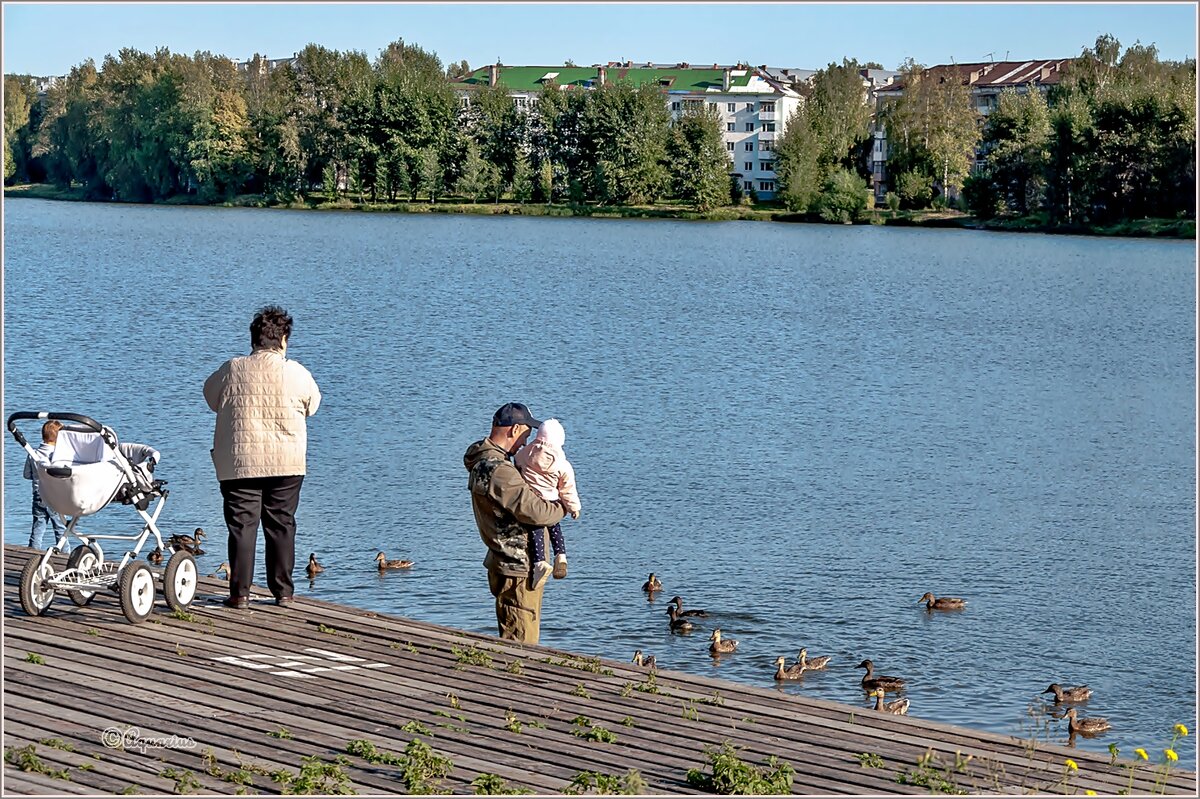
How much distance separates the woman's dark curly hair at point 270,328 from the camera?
9641 mm

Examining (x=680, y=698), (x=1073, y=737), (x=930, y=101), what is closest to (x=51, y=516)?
(x=680, y=698)

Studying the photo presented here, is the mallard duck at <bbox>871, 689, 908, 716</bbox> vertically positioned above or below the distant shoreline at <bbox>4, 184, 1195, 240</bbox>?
below

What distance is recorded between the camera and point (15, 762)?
6.88 m

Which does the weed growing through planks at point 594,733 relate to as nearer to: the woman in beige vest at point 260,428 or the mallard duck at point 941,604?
the woman in beige vest at point 260,428

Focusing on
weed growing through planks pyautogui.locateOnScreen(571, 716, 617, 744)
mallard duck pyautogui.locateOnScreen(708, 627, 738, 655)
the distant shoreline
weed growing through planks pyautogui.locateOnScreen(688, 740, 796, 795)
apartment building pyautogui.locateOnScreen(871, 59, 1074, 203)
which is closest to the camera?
weed growing through planks pyautogui.locateOnScreen(688, 740, 796, 795)

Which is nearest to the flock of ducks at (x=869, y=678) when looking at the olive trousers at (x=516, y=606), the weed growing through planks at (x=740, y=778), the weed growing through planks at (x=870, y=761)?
the olive trousers at (x=516, y=606)

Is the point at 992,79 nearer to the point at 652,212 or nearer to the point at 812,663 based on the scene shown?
the point at 652,212

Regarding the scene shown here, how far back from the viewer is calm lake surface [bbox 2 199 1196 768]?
1683 cm

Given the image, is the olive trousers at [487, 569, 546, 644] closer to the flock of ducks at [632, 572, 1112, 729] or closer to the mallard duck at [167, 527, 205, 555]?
the flock of ducks at [632, 572, 1112, 729]

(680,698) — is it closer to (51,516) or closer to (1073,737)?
(1073,737)

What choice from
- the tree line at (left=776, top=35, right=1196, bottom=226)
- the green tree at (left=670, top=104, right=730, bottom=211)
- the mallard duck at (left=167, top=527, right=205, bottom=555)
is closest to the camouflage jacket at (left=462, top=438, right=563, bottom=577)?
the mallard duck at (left=167, top=527, right=205, bottom=555)

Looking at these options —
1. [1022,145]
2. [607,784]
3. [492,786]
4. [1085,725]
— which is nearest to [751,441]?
[1085,725]

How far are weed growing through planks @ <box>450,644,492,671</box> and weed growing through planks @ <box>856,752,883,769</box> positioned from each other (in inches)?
95.3

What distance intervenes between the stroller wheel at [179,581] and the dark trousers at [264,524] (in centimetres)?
25
